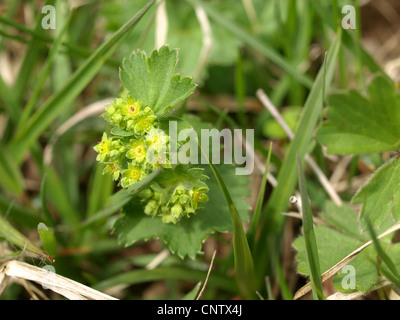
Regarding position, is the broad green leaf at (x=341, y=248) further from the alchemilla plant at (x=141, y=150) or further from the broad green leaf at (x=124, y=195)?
the broad green leaf at (x=124, y=195)

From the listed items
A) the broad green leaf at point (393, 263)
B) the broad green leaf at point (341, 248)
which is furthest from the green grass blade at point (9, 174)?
the broad green leaf at point (393, 263)

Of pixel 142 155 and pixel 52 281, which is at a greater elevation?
pixel 142 155

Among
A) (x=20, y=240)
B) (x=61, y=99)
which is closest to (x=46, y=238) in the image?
(x=20, y=240)

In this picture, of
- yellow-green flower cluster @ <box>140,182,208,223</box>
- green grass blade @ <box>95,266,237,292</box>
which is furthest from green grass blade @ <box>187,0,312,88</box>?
green grass blade @ <box>95,266,237,292</box>

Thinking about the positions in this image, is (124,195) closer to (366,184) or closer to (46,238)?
(46,238)
